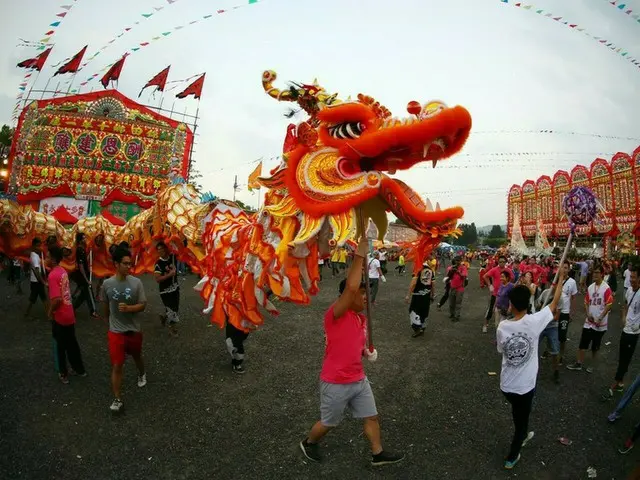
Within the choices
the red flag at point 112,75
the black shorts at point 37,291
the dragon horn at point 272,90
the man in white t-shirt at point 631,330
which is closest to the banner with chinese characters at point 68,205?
the red flag at point 112,75

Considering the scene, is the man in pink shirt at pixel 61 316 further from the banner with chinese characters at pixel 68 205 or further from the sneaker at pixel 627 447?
the banner with chinese characters at pixel 68 205

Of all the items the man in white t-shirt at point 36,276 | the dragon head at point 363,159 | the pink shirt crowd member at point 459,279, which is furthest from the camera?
the pink shirt crowd member at point 459,279

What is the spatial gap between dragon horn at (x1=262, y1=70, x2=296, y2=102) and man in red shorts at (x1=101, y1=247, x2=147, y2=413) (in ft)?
6.92

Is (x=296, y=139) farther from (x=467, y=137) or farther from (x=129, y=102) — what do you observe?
(x=129, y=102)

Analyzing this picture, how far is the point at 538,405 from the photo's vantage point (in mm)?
4008

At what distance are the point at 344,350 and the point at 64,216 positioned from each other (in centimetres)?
1818

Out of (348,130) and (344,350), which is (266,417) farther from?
(348,130)

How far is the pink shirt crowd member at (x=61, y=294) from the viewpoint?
12.8 ft

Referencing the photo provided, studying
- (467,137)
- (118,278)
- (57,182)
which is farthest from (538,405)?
(57,182)

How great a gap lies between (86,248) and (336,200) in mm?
6531

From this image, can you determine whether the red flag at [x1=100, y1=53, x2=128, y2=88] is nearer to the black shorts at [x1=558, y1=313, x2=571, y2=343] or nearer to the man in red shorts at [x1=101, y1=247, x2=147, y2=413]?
the man in red shorts at [x1=101, y1=247, x2=147, y2=413]

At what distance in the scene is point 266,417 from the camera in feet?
11.7

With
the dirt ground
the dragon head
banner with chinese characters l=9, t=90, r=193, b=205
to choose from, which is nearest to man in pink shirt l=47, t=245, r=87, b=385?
the dirt ground

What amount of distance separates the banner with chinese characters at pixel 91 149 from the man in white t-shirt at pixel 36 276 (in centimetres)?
1012
